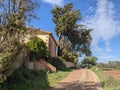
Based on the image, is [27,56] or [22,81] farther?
[27,56]

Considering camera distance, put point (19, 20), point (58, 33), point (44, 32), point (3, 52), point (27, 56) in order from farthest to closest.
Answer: point (58, 33) → point (44, 32) → point (27, 56) → point (19, 20) → point (3, 52)

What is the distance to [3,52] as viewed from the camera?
14547 millimetres

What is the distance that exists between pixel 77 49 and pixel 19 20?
50.7 meters

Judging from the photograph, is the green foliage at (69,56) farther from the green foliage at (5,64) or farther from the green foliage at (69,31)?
the green foliage at (5,64)

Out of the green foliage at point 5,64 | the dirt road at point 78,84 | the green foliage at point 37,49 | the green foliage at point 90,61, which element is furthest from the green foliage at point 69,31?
the green foliage at point 90,61

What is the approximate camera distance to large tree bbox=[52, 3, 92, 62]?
2069 inches

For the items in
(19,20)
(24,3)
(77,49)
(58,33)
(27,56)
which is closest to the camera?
(19,20)

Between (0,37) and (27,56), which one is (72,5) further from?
(0,37)

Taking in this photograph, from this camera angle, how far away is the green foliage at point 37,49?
30.9 meters

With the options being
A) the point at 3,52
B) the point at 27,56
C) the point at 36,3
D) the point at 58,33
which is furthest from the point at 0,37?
the point at 58,33

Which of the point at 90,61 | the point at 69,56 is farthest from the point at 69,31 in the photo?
the point at 90,61

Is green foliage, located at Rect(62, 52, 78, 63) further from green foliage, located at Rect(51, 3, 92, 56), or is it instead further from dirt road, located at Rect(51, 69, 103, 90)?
dirt road, located at Rect(51, 69, 103, 90)

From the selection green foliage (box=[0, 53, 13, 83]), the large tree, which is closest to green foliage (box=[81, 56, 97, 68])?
the large tree

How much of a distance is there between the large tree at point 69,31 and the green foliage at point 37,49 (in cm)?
1856
